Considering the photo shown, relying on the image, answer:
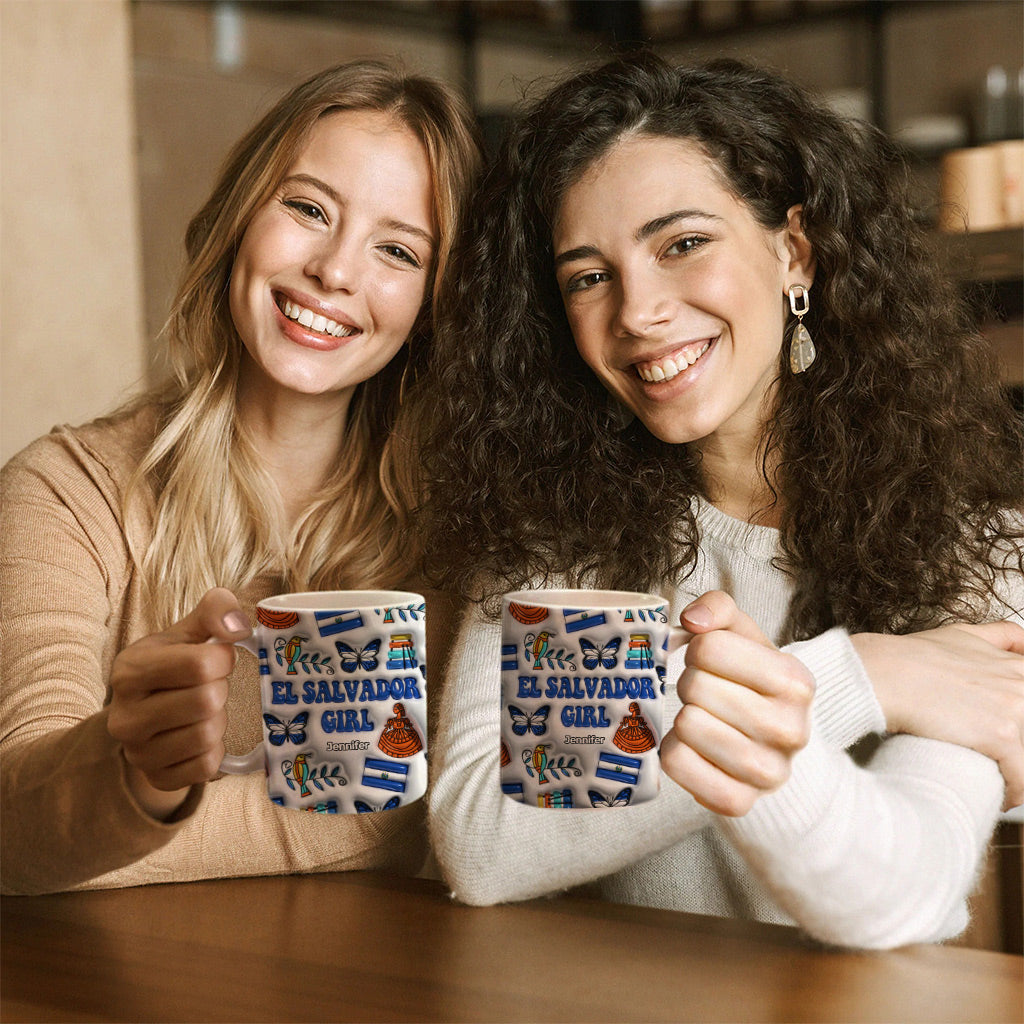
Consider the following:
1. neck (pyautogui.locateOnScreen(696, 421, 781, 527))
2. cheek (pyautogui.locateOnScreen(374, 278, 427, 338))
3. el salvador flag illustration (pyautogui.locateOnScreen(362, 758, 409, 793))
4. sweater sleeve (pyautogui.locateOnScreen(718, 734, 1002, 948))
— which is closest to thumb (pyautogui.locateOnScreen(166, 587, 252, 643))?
el salvador flag illustration (pyautogui.locateOnScreen(362, 758, 409, 793))

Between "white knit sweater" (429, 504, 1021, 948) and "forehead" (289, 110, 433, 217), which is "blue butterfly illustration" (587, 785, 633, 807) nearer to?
"white knit sweater" (429, 504, 1021, 948)

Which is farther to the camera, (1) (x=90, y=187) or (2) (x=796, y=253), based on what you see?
(1) (x=90, y=187)

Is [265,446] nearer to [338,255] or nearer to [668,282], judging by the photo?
[338,255]

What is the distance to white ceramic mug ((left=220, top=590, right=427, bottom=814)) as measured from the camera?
841 millimetres

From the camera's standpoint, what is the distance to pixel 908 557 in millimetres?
1323

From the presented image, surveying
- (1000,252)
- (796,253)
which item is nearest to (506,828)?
(796,253)

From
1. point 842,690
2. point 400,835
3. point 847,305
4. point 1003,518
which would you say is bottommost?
point 400,835

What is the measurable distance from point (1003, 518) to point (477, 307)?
601 mm

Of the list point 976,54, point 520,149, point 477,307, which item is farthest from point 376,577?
point 976,54

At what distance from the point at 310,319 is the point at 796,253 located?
0.52 metres

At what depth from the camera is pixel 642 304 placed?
1.26 metres

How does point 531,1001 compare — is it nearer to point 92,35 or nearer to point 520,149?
point 520,149

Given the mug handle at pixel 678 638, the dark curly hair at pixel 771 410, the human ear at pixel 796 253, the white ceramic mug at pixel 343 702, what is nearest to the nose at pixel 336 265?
the dark curly hair at pixel 771 410

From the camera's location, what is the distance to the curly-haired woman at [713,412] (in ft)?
4.18
